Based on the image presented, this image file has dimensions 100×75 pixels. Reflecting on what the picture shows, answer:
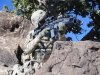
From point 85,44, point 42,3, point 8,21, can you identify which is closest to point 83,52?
point 85,44

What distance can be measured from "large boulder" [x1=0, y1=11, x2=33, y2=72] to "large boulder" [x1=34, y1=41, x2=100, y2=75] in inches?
136

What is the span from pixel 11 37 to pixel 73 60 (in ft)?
17.5

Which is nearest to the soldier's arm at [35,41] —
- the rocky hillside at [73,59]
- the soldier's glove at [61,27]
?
the soldier's glove at [61,27]

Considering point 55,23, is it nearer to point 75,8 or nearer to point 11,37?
point 11,37

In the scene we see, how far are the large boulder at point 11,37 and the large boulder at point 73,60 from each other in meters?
3.47

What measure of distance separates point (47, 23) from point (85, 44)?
177cm

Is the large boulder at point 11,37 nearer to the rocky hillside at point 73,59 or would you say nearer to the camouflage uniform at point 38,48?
the camouflage uniform at point 38,48

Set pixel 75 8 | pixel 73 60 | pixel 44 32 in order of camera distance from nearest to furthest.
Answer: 1. pixel 73 60
2. pixel 44 32
3. pixel 75 8

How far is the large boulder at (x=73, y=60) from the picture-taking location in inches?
203

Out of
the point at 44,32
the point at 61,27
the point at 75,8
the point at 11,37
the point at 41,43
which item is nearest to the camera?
the point at 61,27

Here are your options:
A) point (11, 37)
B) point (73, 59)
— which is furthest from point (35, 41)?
point (11, 37)

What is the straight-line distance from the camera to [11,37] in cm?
1034

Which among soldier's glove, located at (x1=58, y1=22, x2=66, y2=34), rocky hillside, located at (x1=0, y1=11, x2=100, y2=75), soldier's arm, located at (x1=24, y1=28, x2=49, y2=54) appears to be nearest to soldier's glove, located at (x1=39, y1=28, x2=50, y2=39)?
soldier's arm, located at (x1=24, y1=28, x2=49, y2=54)

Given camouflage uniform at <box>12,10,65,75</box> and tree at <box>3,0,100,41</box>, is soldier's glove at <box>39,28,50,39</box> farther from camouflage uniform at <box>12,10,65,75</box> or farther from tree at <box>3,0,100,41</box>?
tree at <box>3,0,100,41</box>
